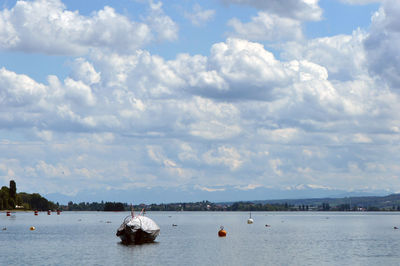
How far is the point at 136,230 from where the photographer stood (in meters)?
119

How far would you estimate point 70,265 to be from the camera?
87.7 meters

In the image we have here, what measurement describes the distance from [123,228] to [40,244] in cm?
2031

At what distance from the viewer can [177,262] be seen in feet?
308

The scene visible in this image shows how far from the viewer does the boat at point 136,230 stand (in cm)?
11941

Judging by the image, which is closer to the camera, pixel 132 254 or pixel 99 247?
pixel 132 254

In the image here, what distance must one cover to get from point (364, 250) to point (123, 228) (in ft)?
154

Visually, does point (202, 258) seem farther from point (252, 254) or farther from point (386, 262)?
point (386, 262)

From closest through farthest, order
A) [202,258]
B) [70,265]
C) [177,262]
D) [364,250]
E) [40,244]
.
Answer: [70,265]
[177,262]
[202,258]
[364,250]
[40,244]

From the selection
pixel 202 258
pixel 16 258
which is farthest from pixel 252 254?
pixel 16 258

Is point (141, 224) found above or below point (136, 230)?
above

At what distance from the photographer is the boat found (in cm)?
11941

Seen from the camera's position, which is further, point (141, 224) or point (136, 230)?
point (141, 224)

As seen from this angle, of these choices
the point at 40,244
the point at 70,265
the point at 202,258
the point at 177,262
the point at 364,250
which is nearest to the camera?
the point at 70,265

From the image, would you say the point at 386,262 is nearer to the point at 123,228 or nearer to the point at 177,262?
the point at 177,262
